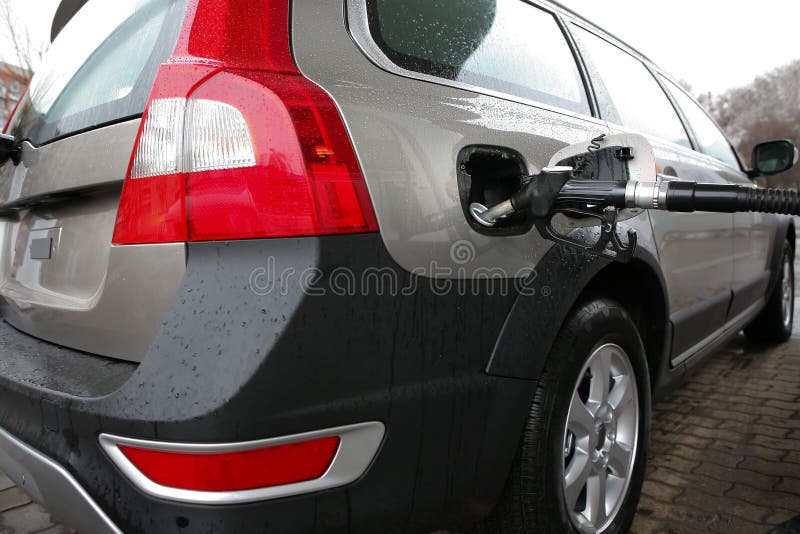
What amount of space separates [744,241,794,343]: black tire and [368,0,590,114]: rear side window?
315 centimetres

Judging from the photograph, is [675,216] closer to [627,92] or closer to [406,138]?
[627,92]

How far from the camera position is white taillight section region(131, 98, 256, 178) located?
3.35 feet

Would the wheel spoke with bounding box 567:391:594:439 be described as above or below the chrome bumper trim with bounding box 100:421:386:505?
below

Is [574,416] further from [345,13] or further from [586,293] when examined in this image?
[345,13]

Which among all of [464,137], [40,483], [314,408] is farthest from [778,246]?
[40,483]

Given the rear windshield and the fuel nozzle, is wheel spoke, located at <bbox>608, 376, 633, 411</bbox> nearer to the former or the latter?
the fuel nozzle

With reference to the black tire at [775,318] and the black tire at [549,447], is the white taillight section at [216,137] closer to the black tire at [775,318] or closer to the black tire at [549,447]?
the black tire at [549,447]

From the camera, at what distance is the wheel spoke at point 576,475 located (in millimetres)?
1513

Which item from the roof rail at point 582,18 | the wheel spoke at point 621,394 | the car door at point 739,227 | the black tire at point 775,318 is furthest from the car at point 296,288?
the black tire at point 775,318

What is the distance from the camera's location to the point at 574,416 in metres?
1.51

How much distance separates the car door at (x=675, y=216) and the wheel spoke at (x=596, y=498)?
784 millimetres

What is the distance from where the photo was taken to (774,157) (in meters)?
3.97

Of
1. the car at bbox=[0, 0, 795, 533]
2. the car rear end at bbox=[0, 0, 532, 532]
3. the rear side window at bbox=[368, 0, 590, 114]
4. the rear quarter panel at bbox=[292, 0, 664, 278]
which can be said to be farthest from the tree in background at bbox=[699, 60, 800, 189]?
the car rear end at bbox=[0, 0, 532, 532]

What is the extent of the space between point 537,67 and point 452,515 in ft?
4.34
